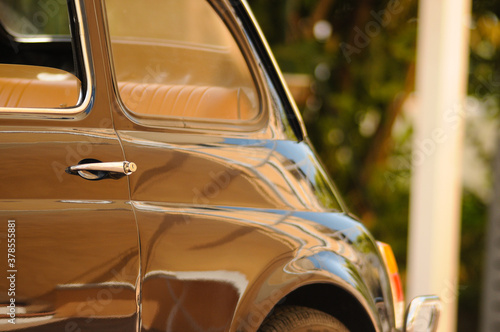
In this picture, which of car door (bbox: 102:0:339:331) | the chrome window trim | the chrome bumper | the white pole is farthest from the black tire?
the white pole

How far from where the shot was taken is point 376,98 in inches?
315

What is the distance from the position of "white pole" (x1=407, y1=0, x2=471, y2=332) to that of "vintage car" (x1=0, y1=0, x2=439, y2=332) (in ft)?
6.62

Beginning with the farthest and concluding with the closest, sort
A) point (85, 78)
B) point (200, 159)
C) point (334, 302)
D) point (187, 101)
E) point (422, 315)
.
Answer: point (422, 315) < point (334, 302) < point (187, 101) < point (200, 159) < point (85, 78)

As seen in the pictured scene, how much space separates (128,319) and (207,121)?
0.69 m

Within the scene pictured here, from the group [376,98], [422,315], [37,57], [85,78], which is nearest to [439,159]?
[422,315]

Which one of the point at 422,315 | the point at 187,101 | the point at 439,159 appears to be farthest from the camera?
the point at 439,159

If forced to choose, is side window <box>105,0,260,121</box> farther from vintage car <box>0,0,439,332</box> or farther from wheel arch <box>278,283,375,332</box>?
wheel arch <box>278,283,375,332</box>

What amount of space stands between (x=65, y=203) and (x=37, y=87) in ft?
1.31

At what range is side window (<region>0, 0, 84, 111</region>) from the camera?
2.04 m

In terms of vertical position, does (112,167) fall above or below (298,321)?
above

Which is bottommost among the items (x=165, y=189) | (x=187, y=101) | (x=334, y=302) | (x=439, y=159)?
(x=439, y=159)

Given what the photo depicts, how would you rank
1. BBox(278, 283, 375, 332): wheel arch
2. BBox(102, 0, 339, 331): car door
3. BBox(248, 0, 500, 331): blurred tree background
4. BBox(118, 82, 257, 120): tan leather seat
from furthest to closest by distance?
BBox(248, 0, 500, 331): blurred tree background
BBox(278, 283, 375, 332): wheel arch
BBox(118, 82, 257, 120): tan leather seat
BBox(102, 0, 339, 331): car door

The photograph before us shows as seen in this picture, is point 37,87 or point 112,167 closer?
point 112,167

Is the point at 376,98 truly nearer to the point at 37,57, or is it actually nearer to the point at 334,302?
the point at 334,302
